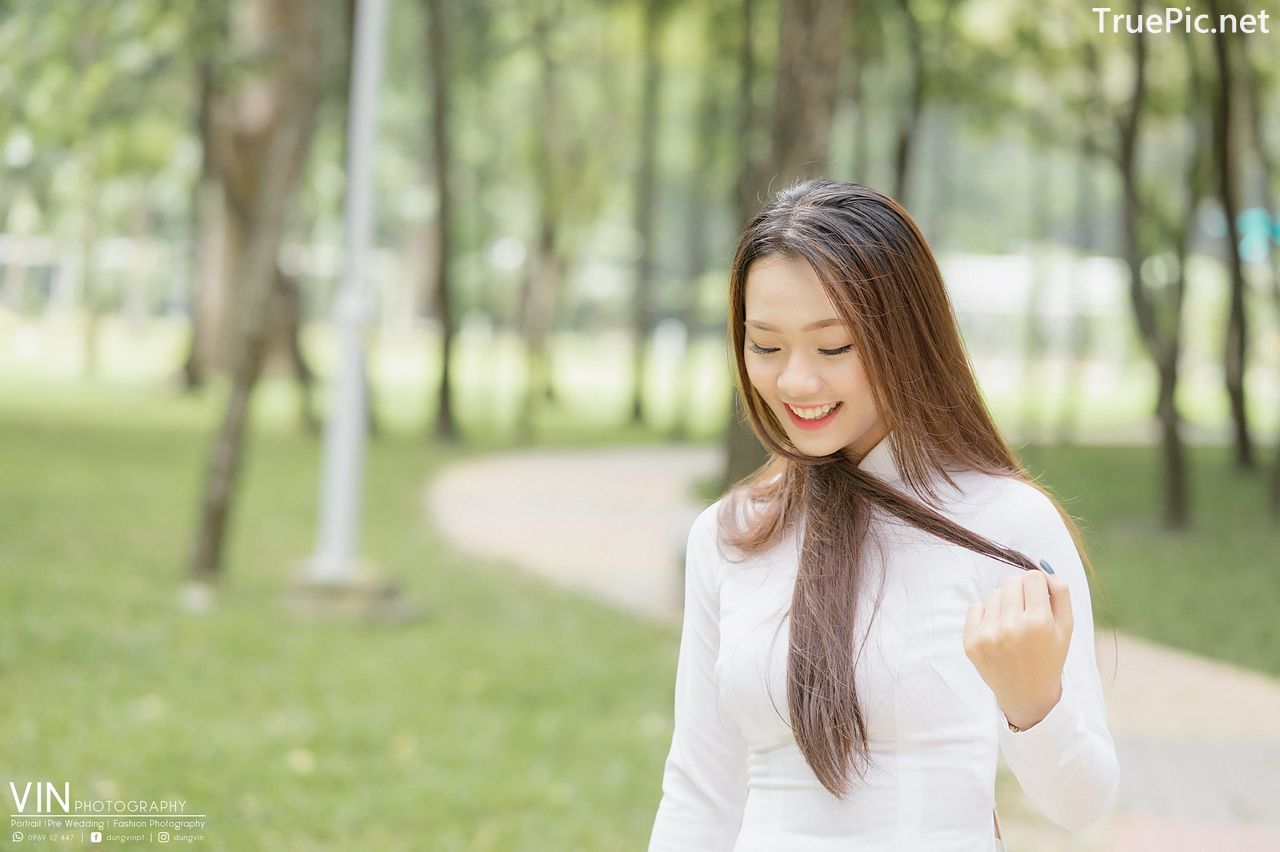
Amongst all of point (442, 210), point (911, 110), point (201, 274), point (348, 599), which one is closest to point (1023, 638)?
point (348, 599)

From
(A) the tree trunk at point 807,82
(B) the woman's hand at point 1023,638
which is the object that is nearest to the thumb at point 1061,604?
(B) the woman's hand at point 1023,638

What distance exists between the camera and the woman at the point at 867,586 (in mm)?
1964

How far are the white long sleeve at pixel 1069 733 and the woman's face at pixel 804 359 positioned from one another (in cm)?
26

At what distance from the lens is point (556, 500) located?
15.2 metres

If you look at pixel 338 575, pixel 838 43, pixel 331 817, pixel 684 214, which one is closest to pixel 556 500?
pixel 338 575

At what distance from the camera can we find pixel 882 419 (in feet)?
6.85

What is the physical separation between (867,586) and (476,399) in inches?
1127

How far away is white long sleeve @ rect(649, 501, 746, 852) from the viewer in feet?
7.04

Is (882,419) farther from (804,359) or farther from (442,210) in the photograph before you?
(442,210)

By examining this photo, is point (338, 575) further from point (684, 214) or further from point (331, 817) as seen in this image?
point (684, 214)

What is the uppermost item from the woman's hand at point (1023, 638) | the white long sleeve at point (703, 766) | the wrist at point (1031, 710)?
the woman's hand at point (1023, 638)

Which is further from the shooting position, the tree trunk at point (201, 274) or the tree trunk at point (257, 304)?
the tree trunk at point (201, 274)

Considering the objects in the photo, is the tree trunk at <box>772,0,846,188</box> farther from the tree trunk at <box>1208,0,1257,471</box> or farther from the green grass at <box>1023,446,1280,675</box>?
the tree trunk at <box>1208,0,1257,471</box>

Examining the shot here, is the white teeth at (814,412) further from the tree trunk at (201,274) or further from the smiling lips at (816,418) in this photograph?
the tree trunk at (201,274)
